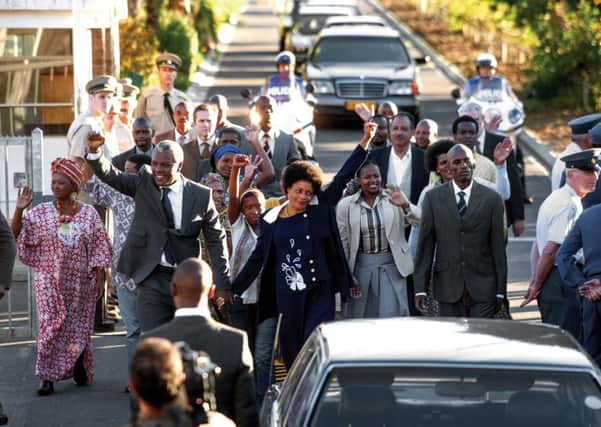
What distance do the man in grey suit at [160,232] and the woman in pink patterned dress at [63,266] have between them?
96cm

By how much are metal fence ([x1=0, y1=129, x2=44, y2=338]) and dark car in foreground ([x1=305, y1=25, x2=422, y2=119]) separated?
1268cm

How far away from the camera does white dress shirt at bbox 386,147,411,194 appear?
11883mm

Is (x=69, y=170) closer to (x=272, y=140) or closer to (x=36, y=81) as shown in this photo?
(x=272, y=140)

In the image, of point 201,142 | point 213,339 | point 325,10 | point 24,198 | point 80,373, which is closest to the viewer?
point 213,339

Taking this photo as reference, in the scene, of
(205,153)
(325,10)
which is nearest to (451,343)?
(205,153)

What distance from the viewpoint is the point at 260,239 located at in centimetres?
944

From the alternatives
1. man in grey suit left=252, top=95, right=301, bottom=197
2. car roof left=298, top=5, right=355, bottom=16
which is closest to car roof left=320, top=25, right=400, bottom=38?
car roof left=298, top=5, right=355, bottom=16

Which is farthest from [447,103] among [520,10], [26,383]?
[26,383]

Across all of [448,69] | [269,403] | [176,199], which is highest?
[176,199]

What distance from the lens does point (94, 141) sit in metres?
9.30

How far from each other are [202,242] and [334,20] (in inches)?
922

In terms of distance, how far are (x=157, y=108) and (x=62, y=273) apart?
5.04m

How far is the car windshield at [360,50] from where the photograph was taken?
91.6 ft

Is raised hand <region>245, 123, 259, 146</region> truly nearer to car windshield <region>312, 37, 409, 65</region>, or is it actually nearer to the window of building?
the window of building
